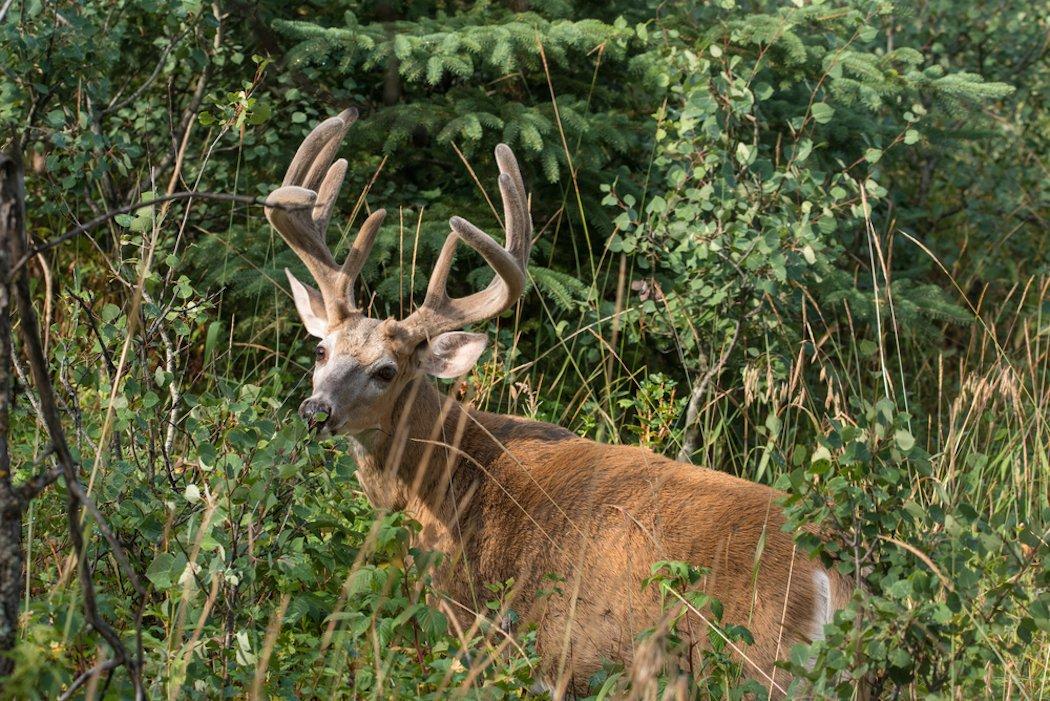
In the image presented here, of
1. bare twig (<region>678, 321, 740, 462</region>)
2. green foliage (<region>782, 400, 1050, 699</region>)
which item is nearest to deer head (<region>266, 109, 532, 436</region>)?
bare twig (<region>678, 321, 740, 462</region>)

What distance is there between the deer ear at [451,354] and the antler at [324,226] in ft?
1.14

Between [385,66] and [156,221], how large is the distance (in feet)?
7.96

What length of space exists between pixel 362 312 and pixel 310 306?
0.26m

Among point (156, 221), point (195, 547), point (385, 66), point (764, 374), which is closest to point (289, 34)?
point (385, 66)

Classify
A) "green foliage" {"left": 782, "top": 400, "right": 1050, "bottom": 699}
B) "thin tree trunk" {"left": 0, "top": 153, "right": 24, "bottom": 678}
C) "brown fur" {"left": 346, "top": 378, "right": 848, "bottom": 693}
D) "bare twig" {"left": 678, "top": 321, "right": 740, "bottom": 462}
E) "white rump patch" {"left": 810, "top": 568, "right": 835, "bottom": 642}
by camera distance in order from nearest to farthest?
"thin tree trunk" {"left": 0, "top": 153, "right": 24, "bottom": 678} → "green foliage" {"left": 782, "top": 400, "right": 1050, "bottom": 699} → "white rump patch" {"left": 810, "top": 568, "right": 835, "bottom": 642} → "brown fur" {"left": 346, "top": 378, "right": 848, "bottom": 693} → "bare twig" {"left": 678, "top": 321, "right": 740, "bottom": 462}

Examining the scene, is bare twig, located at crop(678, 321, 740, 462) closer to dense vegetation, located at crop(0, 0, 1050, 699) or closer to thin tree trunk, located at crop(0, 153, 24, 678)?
dense vegetation, located at crop(0, 0, 1050, 699)

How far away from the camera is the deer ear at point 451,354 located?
16.1 ft

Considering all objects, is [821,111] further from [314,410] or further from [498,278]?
[314,410]

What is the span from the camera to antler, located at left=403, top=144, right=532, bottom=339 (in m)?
4.77

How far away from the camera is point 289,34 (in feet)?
19.6

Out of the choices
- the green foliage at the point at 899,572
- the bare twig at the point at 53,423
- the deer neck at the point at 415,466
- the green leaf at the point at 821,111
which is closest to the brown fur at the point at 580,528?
the deer neck at the point at 415,466

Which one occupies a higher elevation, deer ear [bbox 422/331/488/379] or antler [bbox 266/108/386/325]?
antler [bbox 266/108/386/325]

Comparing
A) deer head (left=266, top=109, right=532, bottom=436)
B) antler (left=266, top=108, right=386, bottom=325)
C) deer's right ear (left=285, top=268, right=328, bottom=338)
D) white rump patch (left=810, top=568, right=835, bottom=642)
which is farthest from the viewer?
deer's right ear (left=285, top=268, right=328, bottom=338)

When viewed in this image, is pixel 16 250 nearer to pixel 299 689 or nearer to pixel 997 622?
pixel 299 689
